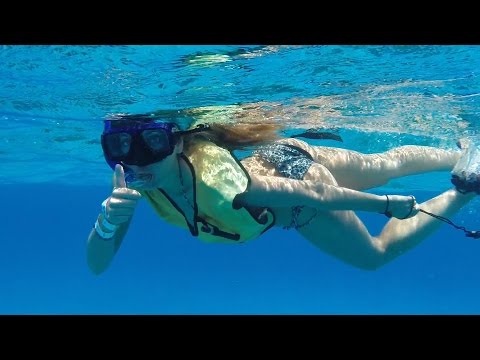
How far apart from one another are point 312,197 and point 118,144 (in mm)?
2665

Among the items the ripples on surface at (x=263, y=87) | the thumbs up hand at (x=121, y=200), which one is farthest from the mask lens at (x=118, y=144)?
the ripples on surface at (x=263, y=87)

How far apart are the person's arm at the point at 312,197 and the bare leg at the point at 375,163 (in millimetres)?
2009

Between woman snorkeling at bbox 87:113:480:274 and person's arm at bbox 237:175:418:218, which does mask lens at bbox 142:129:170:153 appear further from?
person's arm at bbox 237:175:418:218

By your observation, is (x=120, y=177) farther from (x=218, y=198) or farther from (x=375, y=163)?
(x=375, y=163)

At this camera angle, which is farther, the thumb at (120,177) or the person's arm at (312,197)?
the person's arm at (312,197)

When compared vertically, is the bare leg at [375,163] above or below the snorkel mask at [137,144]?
below

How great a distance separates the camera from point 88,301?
87062 mm

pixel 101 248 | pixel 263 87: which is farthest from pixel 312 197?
pixel 263 87

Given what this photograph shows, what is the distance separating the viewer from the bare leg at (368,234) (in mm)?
8375

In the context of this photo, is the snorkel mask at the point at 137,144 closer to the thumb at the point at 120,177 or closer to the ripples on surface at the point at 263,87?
the thumb at the point at 120,177

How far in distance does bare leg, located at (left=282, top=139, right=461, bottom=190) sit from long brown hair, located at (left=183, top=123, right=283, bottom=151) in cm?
93
